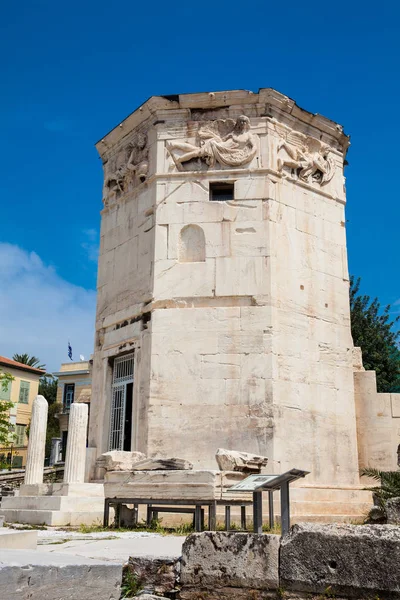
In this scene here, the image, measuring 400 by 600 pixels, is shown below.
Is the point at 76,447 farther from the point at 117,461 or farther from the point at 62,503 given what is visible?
the point at 117,461

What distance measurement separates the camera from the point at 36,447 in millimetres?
15211

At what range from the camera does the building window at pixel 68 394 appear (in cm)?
4645

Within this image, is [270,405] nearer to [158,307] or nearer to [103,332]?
[158,307]

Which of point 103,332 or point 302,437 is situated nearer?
point 302,437

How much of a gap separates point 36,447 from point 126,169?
7.62 m

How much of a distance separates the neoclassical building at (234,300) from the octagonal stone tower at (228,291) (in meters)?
0.03

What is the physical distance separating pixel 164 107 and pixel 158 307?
531 cm

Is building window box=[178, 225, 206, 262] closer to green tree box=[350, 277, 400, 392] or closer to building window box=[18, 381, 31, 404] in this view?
green tree box=[350, 277, 400, 392]

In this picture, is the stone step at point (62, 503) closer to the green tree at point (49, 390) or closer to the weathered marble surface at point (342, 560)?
the weathered marble surface at point (342, 560)

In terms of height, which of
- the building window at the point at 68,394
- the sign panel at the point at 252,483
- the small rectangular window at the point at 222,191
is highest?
the small rectangular window at the point at 222,191

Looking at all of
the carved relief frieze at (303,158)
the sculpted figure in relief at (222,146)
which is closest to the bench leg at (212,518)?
the sculpted figure in relief at (222,146)

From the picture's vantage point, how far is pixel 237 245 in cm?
1533

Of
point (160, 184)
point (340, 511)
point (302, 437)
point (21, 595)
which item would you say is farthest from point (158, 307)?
point (21, 595)

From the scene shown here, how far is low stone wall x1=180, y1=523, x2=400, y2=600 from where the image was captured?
183 inches
